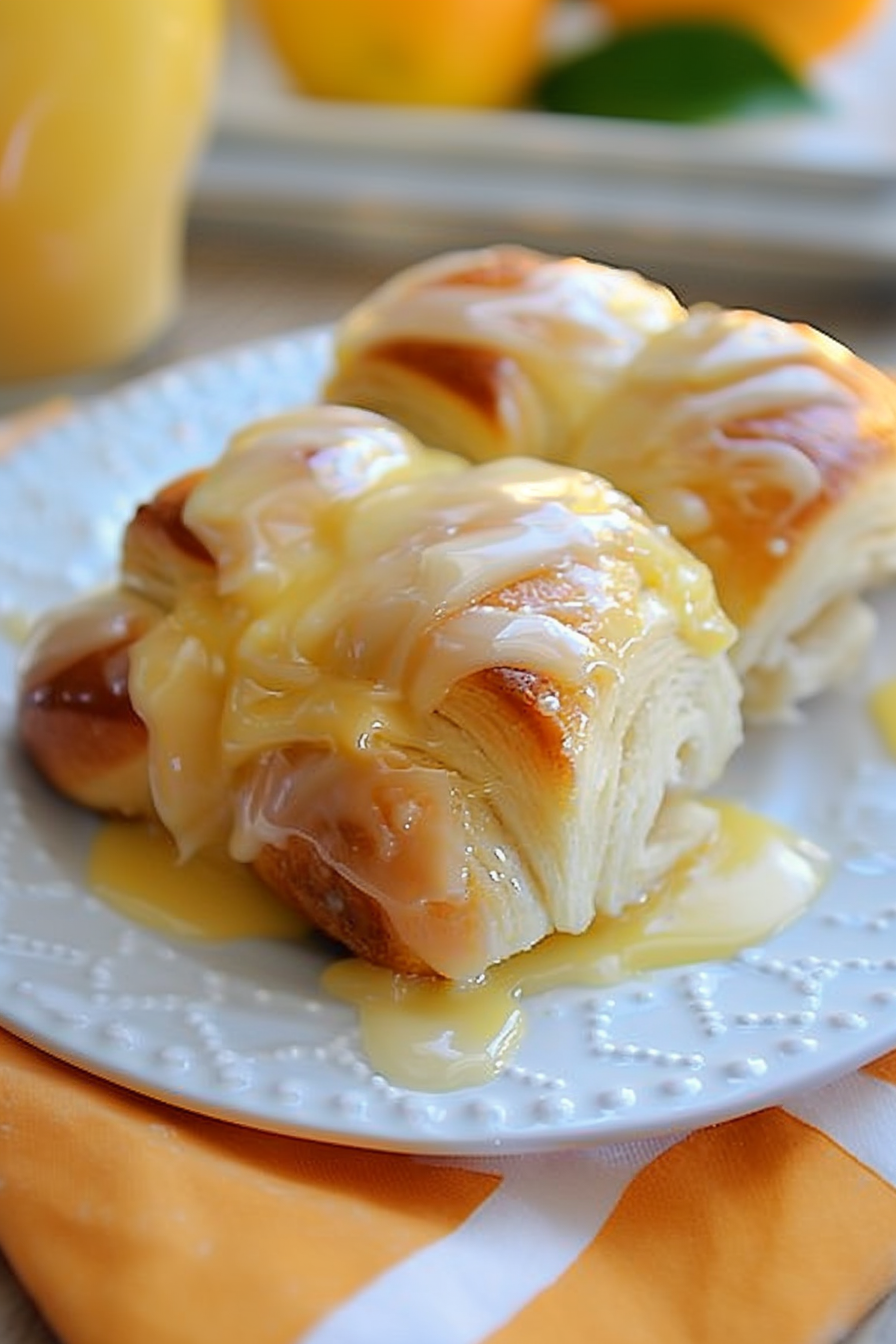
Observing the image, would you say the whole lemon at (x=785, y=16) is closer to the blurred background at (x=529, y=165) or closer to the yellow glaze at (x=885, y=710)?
the blurred background at (x=529, y=165)

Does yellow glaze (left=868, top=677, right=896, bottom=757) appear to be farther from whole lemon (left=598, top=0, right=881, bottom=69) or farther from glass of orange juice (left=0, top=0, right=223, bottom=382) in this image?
whole lemon (left=598, top=0, right=881, bottom=69)

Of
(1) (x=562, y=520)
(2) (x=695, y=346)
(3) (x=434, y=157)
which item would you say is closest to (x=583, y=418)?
(2) (x=695, y=346)

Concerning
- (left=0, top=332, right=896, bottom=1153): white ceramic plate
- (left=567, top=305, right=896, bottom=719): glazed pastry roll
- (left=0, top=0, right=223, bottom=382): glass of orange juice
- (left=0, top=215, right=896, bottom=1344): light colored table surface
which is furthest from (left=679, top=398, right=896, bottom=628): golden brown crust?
(left=0, top=0, right=223, bottom=382): glass of orange juice

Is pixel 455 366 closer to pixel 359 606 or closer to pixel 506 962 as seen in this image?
pixel 359 606

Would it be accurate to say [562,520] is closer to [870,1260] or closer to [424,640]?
[424,640]

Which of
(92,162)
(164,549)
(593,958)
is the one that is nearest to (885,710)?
(593,958)

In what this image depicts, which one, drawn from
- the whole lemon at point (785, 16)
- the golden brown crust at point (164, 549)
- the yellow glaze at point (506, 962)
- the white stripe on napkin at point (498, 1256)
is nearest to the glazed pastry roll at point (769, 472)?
the yellow glaze at point (506, 962)

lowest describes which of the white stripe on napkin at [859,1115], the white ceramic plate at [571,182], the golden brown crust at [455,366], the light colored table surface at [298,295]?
the light colored table surface at [298,295]
